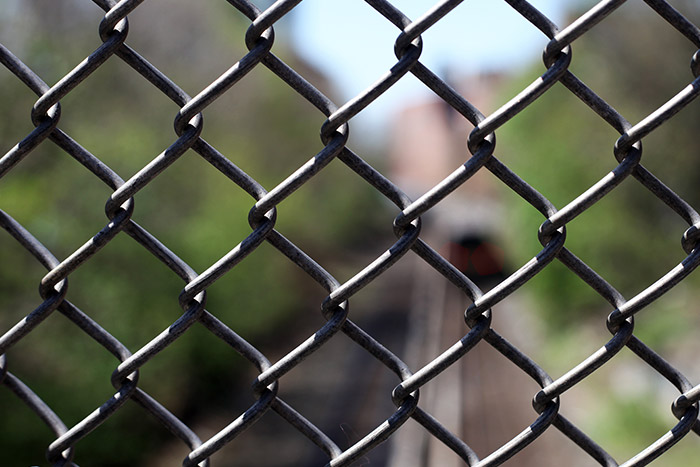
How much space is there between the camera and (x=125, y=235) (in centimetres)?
684

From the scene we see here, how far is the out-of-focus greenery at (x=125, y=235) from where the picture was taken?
5.73 metres

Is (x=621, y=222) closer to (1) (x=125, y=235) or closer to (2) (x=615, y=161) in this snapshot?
(2) (x=615, y=161)

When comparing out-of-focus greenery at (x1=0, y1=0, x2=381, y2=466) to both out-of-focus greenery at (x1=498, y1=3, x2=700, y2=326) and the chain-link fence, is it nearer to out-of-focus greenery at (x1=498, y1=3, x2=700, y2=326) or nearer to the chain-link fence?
the chain-link fence

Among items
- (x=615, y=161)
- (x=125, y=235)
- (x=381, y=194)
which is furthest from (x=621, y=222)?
(x=381, y=194)

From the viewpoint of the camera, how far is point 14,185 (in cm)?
560

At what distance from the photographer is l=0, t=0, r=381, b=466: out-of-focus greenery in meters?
5.73

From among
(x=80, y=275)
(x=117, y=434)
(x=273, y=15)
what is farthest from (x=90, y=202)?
(x=273, y=15)

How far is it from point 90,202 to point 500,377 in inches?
322

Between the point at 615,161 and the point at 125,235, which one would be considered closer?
the point at 125,235

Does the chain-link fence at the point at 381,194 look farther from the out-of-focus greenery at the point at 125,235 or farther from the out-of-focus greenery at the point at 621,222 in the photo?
the out-of-focus greenery at the point at 621,222

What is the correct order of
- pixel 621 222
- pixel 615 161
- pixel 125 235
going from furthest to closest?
pixel 621 222, pixel 615 161, pixel 125 235

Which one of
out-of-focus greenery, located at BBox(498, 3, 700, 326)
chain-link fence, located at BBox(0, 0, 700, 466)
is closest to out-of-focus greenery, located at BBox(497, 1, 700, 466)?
out-of-focus greenery, located at BBox(498, 3, 700, 326)

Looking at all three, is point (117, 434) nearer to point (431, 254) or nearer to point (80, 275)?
point (80, 275)

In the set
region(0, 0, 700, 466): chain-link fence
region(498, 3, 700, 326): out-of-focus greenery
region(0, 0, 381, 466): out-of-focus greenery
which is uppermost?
region(498, 3, 700, 326): out-of-focus greenery
